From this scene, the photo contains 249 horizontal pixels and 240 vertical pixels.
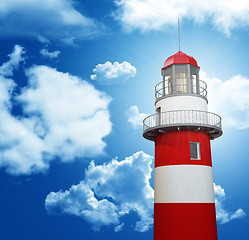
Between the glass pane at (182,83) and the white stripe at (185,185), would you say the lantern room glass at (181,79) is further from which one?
the white stripe at (185,185)

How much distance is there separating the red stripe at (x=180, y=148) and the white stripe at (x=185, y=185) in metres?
0.31

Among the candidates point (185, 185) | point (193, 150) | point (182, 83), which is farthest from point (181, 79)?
point (185, 185)

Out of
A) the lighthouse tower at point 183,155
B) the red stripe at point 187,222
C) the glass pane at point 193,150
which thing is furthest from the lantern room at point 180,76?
the red stripe at point 187,222

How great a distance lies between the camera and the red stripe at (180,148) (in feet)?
44.4

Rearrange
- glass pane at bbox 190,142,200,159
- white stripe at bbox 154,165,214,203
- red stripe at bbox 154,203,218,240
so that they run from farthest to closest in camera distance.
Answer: glass pane at bbox 190,142,200,159, white stripe at bbox 154,165,214,203, red stripe at bbox 154,203,218,240

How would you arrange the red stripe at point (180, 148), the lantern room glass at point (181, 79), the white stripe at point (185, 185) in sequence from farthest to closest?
the lantern room glass at point (181, 79) → the red stripe at point (180, 148) → the white stripe at point (185, 185)

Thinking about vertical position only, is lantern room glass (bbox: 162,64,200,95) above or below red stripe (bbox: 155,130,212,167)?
above

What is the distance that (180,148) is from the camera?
44.8 ft

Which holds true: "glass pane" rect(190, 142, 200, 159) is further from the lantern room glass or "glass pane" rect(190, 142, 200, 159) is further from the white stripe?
the lantern room glass

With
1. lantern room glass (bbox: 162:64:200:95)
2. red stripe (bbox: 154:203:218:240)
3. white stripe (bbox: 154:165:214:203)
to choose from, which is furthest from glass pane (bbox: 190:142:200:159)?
lantern room glass (bbox: 162:64:200:95)

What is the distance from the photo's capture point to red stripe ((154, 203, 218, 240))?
12.6 meters

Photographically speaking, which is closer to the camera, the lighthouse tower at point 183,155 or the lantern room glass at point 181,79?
the lighthouse tower at point 183,155

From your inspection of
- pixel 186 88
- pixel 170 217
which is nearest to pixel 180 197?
pixel 170 217

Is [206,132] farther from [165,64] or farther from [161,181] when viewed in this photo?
[165,64]
